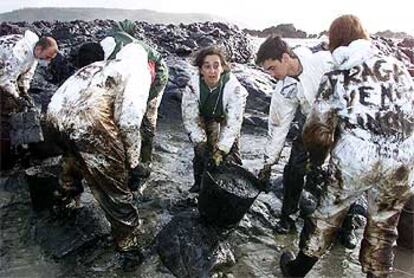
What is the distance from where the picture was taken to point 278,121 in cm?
421

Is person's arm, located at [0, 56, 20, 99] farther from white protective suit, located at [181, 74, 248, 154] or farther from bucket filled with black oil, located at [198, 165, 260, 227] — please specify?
bucket filled with black oil, located at [198, 165, 260, 227]

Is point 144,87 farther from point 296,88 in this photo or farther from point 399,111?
point 399,111

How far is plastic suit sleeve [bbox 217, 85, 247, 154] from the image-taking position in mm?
4168

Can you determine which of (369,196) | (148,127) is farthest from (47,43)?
(369,196)

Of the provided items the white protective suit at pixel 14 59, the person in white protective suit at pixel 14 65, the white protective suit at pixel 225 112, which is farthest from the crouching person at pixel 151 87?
the white protective suit at pixel 14 59

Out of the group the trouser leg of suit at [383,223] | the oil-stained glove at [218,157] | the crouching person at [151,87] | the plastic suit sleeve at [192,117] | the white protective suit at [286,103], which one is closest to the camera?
the trouser leg of suit at [383,223]

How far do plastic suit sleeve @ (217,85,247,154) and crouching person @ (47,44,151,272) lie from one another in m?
1.04

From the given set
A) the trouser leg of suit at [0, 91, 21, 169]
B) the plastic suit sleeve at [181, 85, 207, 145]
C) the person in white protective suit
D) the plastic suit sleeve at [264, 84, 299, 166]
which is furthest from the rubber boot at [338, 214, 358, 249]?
the person in white protective suit

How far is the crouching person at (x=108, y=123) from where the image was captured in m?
3.25

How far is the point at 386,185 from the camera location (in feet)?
9.50

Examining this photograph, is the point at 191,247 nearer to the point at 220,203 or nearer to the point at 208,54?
the point at 220,203

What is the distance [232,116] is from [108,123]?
1381 mm

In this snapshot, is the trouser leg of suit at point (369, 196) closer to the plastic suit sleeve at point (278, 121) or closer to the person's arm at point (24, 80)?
the plastic suit sleeve at point (278, 121)

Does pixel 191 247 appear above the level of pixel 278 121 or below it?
below
